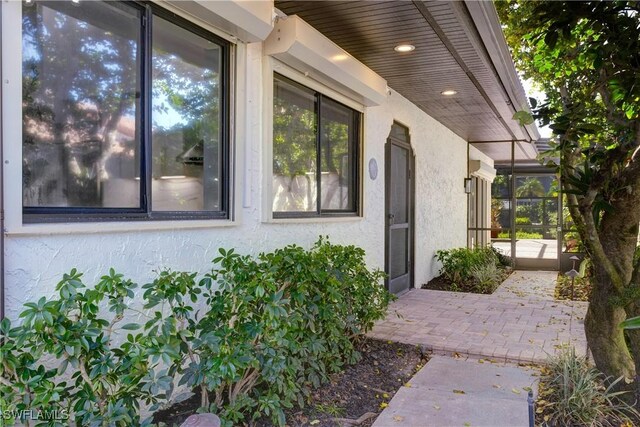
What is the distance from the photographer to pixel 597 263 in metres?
3.03

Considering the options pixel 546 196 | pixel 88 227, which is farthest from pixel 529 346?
pixel 546 196

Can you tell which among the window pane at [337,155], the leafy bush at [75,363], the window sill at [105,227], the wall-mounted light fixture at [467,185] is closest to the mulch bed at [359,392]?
the leafy bush at [75,363]

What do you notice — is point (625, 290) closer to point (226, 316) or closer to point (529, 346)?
point (529, 346)

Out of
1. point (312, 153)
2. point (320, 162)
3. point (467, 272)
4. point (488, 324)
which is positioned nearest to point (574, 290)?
point (467, 272)

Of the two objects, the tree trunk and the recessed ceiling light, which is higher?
the recessed ceiling light

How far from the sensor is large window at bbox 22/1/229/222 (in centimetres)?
228

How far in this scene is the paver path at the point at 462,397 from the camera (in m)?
2.92

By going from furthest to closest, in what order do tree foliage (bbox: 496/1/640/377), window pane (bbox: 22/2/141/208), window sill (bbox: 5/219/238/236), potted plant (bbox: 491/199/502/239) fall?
potted plant (bbox: 491/199/502/239) < tree foliage (bbox: 496/1/640/377) < window pane (bbox: 22/2/141/208) < window sill (bbox: 5/219/238/236)

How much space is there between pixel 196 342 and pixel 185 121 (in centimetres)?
150

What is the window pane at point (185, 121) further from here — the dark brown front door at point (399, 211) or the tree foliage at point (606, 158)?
the dark brown front door at point (399, 211)

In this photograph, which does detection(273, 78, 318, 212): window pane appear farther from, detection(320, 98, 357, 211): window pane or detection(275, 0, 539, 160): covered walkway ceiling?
detection(275, 0, 539, 160): covered walkway ceiling

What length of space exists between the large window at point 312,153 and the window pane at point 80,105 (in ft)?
5.00

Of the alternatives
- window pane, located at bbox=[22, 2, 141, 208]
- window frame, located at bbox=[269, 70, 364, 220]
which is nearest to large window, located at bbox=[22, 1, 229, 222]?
window pane, located at bbox=[22, 2, 141, 208]

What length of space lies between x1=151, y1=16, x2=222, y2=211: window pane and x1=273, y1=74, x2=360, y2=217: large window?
2.62 ft
